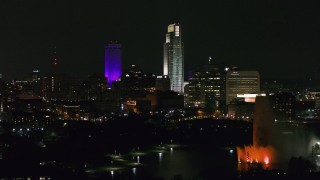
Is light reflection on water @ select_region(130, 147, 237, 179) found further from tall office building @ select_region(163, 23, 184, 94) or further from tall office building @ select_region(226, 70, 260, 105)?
tall office building @ select_region(163, 23, 184, 94)

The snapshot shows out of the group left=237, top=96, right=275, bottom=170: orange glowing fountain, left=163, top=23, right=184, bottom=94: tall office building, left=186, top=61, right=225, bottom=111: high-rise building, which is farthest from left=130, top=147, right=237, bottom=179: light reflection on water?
left=163, top=23, right=184, bottom=94: tall office building

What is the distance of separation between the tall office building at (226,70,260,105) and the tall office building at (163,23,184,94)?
50.4ft

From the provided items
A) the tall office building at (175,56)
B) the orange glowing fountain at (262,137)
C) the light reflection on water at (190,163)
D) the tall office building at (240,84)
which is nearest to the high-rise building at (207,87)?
the tall office building at (240,84)

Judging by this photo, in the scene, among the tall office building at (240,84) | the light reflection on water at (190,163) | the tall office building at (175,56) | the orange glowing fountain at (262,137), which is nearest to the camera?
the orange glowing fountain at (262,137)

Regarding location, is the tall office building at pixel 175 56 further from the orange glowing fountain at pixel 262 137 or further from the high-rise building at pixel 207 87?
the orange glowing fountain at pixel 262 137

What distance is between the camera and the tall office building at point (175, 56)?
258 ft

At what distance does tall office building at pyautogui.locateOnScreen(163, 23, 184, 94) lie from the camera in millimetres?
78562

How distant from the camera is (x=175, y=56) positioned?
78.9 metres

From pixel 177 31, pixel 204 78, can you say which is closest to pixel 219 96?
pixel 204 78

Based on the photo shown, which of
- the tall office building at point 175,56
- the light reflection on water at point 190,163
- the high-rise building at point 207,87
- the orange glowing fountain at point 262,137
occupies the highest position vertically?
the tall office building at point 175,56

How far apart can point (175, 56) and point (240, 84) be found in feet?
57.3

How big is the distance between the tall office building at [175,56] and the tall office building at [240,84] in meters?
15.4

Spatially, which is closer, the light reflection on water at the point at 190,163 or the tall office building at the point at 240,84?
the light reflection on water at the point at 190,163

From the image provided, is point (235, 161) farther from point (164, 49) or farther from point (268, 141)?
point (164, 49)
